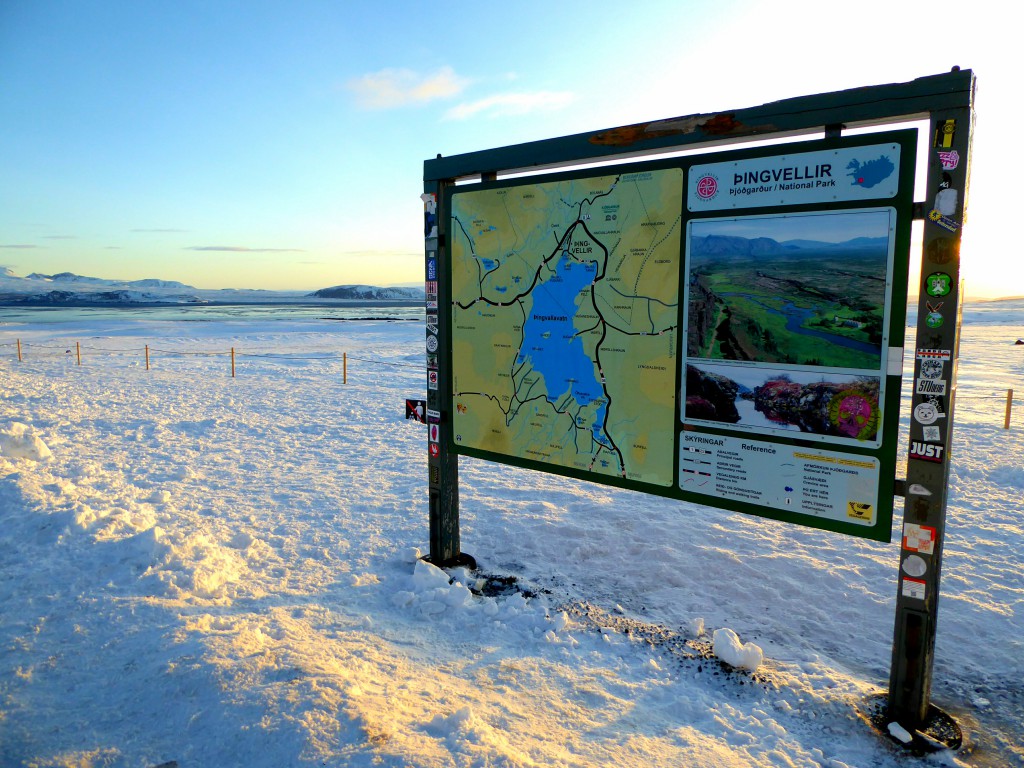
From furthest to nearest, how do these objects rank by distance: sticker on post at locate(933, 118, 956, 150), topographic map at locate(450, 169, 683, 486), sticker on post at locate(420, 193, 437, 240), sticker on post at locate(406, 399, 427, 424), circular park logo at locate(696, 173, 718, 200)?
sticker on post at locate(406, 399, 427, 424) < sticker on post at locate(420, 193, 437, 240) < topographic map at locate(450, 169, 683, 486) < circular park logo at locate(696, 173, 718, 200) < sticker on post at locate(933, 118, 956, 150)

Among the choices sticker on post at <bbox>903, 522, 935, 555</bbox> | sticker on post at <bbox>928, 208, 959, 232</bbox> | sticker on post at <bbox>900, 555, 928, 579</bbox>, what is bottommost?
sticker on post at <bbox>900, 555, 928, 579</bbox>

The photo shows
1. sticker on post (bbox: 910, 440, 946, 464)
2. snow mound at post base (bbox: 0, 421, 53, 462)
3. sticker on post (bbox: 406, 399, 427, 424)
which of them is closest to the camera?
sticker on post (bbox: 910, 440, 946, 464)

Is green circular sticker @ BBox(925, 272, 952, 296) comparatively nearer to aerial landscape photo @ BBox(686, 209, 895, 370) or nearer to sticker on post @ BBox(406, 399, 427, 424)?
aerial landscape photo @ BBox(686, 209, 895, 370)

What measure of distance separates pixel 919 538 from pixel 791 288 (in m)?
1.67

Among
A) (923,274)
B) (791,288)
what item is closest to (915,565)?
(923,274)

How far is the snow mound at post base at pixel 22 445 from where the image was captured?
8.39 m

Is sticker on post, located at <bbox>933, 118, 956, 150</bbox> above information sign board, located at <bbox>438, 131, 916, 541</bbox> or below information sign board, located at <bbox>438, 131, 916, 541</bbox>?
above

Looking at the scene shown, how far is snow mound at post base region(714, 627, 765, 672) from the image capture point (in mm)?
4301

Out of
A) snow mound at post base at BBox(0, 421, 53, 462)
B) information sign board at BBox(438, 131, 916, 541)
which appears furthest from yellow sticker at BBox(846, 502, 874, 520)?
snow mound at post base at BBox(0, 421, 53, 462)

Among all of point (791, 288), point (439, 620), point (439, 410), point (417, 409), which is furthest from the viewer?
point (417, 409)

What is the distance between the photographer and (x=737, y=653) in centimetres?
434

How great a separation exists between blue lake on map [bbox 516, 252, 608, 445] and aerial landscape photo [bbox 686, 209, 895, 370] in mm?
898

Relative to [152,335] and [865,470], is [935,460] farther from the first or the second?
[152,335]

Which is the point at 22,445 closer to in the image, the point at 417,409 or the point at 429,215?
the point at 417,409
